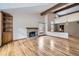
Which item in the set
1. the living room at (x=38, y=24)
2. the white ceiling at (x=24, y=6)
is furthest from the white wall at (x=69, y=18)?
the white ceiling at (x=24, y=6)

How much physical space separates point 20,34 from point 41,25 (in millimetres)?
2557

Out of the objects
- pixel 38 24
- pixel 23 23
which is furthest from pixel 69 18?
pixel 23 23

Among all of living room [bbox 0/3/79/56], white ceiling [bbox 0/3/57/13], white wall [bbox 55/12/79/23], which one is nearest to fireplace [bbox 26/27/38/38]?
living room [bbox 0/3/79/56]

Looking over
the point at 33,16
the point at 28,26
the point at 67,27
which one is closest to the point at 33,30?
the point at 28,26

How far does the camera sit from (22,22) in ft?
34.2

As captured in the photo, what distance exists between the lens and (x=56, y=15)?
1301cm

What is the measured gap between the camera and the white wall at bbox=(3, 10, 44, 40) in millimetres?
9890

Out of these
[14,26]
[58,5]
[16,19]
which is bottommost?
[14,26]

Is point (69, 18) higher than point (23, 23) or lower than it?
higher

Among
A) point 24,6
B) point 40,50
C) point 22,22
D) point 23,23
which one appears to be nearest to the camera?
point 40,50

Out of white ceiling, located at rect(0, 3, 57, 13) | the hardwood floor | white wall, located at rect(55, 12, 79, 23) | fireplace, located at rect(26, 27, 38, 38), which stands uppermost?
white ceiling, located at rect(0, 3, 57, 13)

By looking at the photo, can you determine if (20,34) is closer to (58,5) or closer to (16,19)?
(16,19)

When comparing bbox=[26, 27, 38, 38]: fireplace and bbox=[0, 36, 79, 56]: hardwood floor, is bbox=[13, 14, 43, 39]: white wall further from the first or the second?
bbox=[0, 36, 79, 56]: hardwood floor

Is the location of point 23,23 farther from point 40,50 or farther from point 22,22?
point 40,50
